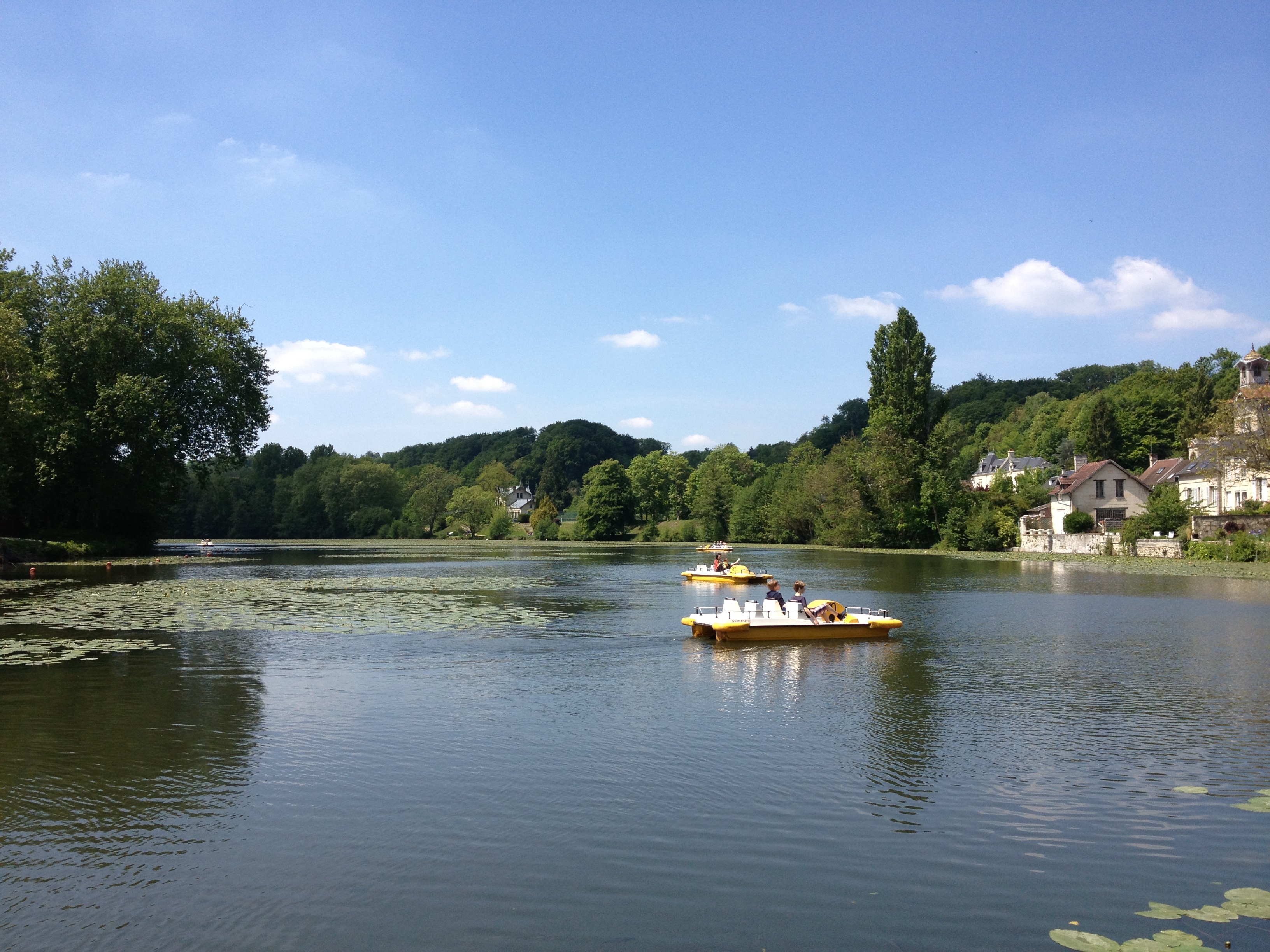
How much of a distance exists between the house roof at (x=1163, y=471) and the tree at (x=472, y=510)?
294ft

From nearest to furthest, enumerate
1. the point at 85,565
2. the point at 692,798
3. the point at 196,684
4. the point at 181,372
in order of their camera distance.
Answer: the point at 692,798 < the point at 196,684 < the point at 85,565 < the point at 181,372

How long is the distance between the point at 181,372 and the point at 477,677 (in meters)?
52.7

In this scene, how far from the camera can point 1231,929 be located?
21.8 feet

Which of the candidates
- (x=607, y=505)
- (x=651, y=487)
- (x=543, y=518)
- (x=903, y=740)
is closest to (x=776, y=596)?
(x=903, y=740)

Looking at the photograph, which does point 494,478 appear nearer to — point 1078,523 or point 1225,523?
point 1078,523

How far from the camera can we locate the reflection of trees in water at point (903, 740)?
32.5ft

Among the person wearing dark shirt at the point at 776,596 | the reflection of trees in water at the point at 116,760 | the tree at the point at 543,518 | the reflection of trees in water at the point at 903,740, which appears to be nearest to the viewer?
the reflection of trees in water at the point at 116,760

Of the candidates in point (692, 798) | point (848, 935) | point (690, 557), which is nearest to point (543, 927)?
point (848, 935)

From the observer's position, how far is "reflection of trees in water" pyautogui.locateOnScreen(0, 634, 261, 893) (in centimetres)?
831

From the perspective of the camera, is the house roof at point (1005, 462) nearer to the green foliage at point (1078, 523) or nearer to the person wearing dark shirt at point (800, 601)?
the green foliage at point (1078, 523)

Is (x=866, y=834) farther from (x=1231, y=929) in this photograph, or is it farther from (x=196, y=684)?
(x=196, y=684)

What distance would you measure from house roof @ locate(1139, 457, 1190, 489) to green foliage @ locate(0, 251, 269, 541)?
7326 cm

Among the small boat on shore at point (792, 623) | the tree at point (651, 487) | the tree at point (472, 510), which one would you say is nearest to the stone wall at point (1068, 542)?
the small boat on shore at point (792, 623)

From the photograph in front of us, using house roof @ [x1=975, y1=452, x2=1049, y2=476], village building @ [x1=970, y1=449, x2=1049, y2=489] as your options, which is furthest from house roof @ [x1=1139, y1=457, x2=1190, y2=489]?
house roof @ [x1=975, y1=452, x2=1049, y2=476]
